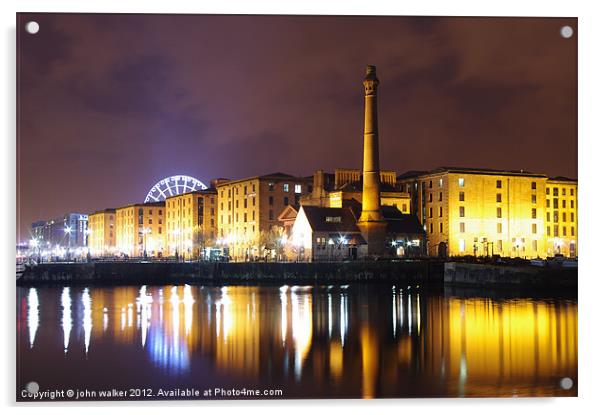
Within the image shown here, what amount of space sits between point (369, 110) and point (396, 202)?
14.7 meters

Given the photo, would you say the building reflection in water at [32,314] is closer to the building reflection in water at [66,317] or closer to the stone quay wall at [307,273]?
the building reflection in water at [66,317]

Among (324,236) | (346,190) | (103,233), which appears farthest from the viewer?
(103,233)

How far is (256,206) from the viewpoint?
62.0 metres

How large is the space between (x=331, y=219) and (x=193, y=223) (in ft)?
91.3

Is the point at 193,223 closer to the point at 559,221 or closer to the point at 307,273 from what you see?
the point at 559,221

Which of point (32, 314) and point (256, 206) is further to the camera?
point (256, 206)

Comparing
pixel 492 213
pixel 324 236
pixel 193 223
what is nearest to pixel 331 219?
pixel 324 236

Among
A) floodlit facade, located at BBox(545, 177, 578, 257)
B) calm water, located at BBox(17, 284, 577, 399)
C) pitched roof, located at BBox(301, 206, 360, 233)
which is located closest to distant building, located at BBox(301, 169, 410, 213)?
pitched roof, located at BBox(301, 206, 360, 233)

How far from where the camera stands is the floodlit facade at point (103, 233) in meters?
94.9

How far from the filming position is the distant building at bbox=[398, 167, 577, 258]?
179 feet

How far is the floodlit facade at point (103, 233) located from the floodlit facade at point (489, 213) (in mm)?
49552

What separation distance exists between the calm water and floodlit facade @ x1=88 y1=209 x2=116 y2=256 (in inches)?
2601

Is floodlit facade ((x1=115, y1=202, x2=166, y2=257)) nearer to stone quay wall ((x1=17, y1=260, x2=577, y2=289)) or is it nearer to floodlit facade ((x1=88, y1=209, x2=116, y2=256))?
floodlit facade ((x1=88, y1=209, x2=116, y2=256))
